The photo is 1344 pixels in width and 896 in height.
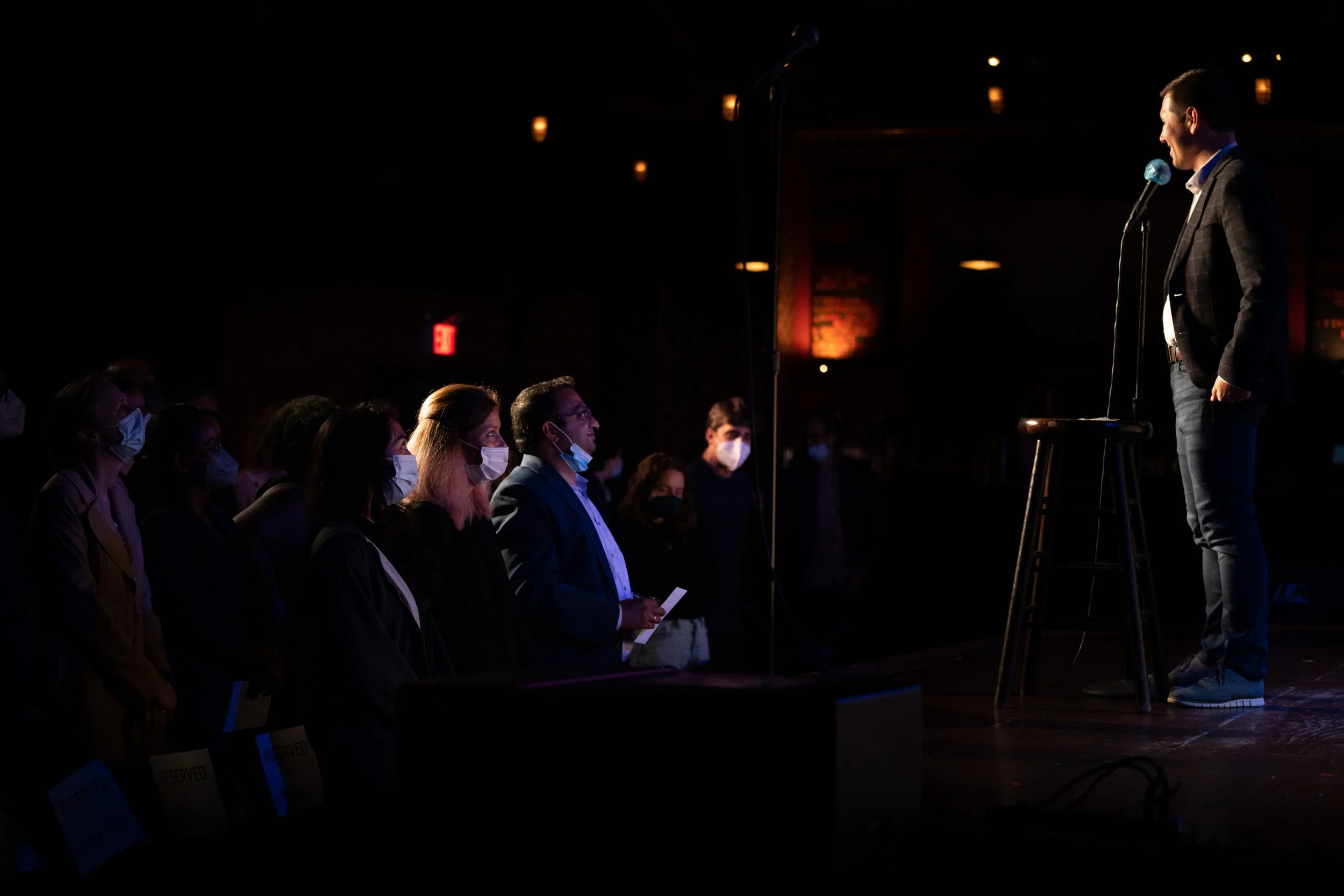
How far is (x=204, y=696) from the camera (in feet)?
10.9

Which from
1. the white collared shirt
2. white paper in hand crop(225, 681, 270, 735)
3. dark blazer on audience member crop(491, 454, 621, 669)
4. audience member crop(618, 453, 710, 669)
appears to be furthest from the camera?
audience member crop(618, 453, 710, 669)

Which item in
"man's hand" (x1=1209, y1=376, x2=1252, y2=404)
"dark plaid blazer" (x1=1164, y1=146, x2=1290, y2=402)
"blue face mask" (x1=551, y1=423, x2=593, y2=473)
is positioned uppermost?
"dark plaid blazer" (x1=1164, y1=146, x2=1290, y2=402)

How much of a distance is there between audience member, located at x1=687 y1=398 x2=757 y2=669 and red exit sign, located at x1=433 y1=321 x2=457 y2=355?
16.3 ft

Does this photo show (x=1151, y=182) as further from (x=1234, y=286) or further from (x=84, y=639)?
(x=84, y=639)

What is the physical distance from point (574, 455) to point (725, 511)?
2491 millimetres

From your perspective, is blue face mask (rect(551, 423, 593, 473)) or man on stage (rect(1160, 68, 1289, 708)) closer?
man on stage (rect(1160, 68, 1289, 708))

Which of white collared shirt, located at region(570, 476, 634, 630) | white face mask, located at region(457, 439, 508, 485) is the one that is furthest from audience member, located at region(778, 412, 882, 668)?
white face mask, located at region(457, 439, 508, 485)

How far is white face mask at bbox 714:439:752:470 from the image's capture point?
608 cm

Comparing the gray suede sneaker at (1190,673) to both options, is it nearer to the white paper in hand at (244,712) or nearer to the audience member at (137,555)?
the white paper in hand at (244,712)

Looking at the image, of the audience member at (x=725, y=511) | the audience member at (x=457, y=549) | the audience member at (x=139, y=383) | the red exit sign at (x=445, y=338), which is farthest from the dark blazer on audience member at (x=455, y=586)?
the red exit sign at (x=445, y=338)

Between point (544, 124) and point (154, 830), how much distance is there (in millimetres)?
6843

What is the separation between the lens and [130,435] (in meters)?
3.25

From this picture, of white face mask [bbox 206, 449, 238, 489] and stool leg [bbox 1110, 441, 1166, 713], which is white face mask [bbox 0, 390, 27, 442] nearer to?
white face mask [bbox 206, 449, 238, 489]

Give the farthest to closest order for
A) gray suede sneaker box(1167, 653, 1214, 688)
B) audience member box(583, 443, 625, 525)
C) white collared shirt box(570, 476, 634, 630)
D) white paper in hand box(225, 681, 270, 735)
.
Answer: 1. audience member box(583, 443, 625, 525)
2. white collared shirt box(570, 476, 634, 630)
3. gray suede sneaker box(1167, 653, 1214, 688)
4. white paper in hand box(225, 681, 270, 735)
